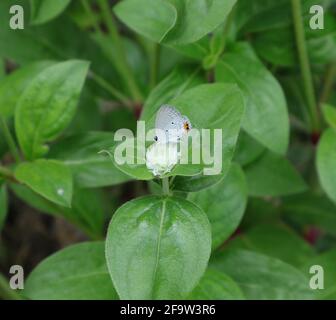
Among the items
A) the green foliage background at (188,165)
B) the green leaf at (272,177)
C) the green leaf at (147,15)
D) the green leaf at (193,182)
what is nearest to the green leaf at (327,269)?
the green foliage background at (188,165)

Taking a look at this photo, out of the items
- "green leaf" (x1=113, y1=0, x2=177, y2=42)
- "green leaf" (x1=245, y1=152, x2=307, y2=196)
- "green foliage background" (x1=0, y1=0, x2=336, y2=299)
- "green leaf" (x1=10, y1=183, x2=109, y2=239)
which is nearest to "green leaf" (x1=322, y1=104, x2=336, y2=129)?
"green foliage background" (x1=0, y1=0, x2=336, y2=299)

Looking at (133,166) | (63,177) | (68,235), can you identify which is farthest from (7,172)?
(68,235)

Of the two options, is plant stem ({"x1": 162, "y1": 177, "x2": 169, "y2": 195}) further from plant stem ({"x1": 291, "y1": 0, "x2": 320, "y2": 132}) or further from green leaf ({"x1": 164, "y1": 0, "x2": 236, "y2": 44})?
plant stem ({"x1": 291, "y1": 0, "x2": 320, "y2": 132})

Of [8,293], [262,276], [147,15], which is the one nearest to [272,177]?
[262,276]

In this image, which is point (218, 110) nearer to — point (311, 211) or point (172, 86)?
point (172, 86)

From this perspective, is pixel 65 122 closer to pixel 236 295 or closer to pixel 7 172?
pixel 7 172

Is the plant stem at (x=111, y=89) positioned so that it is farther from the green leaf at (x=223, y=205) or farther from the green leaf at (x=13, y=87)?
the green leaf at (x=223, y=205)
